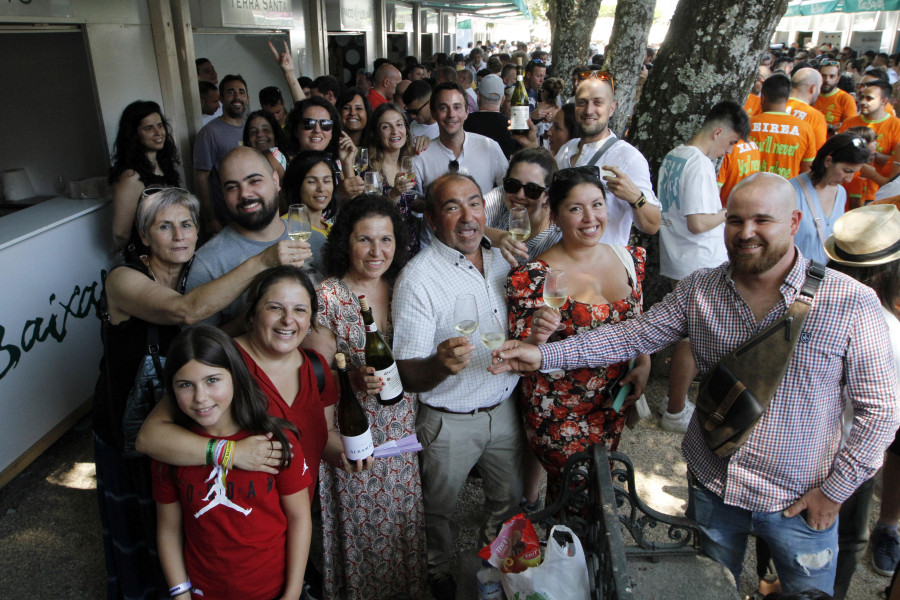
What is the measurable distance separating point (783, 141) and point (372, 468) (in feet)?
20.0

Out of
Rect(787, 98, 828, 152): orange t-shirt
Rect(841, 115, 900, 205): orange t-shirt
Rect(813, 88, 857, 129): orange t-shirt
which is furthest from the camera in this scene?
Rect(813, 88, 857, 129): orange t-shirt

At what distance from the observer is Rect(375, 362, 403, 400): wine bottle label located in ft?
8.17

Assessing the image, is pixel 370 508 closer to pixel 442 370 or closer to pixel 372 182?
pixel 442 370

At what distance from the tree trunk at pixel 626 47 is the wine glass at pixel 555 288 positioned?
730 centimetres

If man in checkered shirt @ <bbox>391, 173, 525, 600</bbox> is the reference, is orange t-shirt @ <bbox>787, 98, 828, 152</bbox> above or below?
above

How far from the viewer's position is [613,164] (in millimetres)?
4098

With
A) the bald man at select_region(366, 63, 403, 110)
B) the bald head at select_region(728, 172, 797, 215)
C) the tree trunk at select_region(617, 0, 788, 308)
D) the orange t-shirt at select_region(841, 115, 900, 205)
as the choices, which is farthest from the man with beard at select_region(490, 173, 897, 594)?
the bald man at select_region(366, 63, 403, 110)

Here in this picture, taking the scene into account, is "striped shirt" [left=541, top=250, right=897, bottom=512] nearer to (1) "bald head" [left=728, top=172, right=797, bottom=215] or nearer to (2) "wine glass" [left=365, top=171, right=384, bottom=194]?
(1) "bald head" [left=728, top=172, right=797, bottom=215]

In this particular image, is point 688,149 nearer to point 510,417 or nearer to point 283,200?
point 510,417

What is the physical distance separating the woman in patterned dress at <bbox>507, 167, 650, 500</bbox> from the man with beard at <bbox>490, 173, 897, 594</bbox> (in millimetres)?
380

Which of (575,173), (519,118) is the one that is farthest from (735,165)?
(575,173)

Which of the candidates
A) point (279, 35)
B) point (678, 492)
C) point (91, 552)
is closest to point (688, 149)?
point (678, 492)

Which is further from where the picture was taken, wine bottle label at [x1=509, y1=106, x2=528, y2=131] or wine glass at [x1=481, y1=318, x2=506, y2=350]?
wine bottle label at [x1=509, y1=106, x2=528, y2=131]

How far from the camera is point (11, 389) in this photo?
3.99 m
